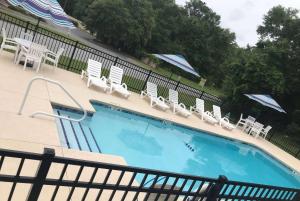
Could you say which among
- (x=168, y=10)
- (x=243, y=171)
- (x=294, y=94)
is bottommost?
(x=243, y=171)

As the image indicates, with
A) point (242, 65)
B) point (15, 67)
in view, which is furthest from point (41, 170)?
point (242, 65)

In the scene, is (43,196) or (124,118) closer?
(43,196)

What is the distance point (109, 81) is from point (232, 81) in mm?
11750

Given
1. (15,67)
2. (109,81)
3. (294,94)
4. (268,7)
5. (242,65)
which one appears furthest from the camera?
(268,7)

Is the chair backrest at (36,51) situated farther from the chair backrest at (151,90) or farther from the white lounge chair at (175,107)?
the white lounge chair at (175,107)

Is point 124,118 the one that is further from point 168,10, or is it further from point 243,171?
point 168,10

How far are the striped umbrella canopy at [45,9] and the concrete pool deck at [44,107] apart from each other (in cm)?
185

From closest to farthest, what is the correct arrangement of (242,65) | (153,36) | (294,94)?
(242,65) → (294,94) → (153,36)

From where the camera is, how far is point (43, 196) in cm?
459

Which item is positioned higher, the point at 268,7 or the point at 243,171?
the point at 268,7

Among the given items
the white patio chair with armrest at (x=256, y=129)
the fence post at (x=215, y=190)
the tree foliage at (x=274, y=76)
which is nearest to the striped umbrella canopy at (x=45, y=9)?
the fence post at (x=215, y=190)

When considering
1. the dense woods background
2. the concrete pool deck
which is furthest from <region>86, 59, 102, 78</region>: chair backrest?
the dense woods background

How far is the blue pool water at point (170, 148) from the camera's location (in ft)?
29.9

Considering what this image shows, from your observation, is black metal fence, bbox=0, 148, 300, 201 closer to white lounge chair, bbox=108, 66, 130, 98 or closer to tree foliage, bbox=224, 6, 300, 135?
white lounge chair, bbox=108, 66, 130, 98
